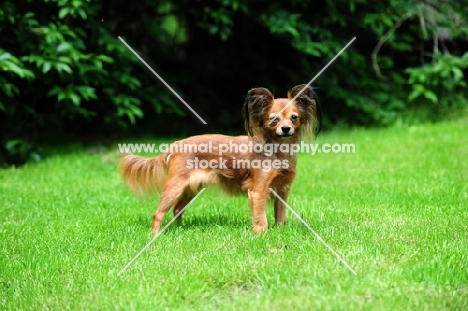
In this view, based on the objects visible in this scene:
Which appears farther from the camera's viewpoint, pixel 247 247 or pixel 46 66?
pixel 46 66

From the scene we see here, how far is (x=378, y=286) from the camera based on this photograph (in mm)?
4242

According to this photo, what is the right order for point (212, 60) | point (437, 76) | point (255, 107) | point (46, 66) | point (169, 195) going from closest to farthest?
point (255, 107)
point (169, 195)
point (46, 66)
point (437, 76)
point (212, 60)

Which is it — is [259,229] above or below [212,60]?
above

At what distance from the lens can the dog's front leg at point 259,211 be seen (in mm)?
5744

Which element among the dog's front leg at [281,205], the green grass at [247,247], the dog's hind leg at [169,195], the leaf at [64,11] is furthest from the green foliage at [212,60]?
the dog's front leg at [281,205]

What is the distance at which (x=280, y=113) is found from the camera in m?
5.65

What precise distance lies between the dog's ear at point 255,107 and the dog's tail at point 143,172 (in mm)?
952

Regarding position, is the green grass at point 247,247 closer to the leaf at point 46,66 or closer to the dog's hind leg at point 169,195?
the dog's hind leg at point 169,195

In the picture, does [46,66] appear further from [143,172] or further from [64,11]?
[143,172]

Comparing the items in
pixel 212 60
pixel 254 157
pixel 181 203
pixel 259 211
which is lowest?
pixel 212 60

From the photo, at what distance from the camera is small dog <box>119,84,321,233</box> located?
571 centimetres

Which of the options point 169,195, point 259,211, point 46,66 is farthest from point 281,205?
point 46,66

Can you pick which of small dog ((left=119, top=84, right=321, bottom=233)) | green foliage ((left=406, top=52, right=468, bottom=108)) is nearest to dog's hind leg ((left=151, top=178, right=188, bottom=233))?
small dog ((left=119, top=84, right=321, bottom=233))

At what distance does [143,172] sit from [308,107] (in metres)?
1.71
